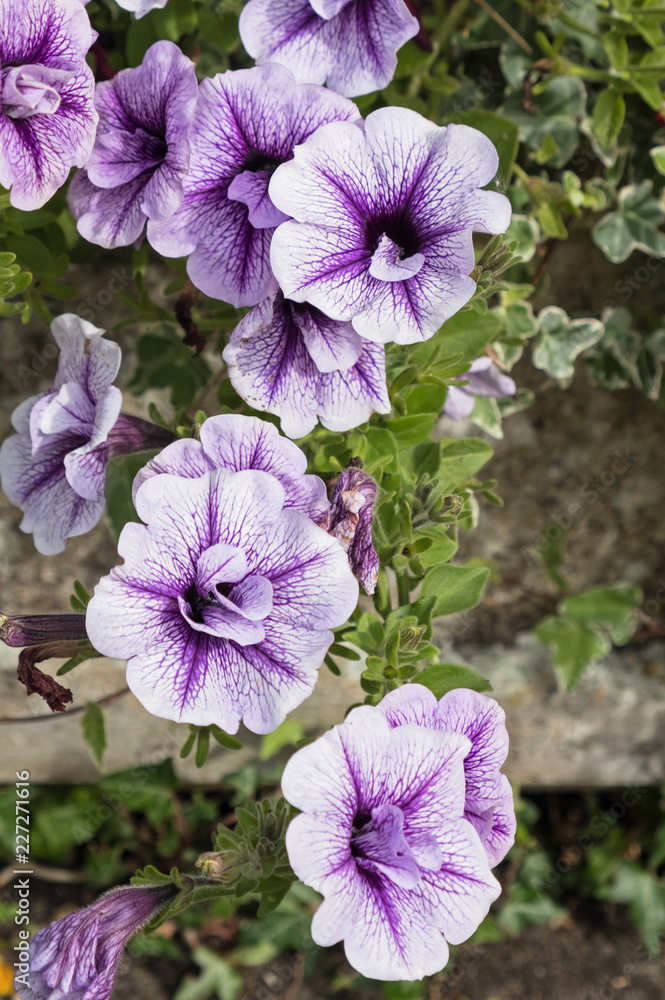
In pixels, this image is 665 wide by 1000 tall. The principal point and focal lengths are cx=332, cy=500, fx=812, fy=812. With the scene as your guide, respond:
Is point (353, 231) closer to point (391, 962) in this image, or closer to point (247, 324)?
point (247, 324)

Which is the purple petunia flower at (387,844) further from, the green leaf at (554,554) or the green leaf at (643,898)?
the green leaf at (643,898)

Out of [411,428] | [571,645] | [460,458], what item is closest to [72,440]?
[411,428]

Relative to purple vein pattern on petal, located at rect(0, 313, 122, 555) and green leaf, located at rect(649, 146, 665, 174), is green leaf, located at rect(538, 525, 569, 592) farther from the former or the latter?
purple vein pattern on petal, located at rect(0, 313, 122, 555)

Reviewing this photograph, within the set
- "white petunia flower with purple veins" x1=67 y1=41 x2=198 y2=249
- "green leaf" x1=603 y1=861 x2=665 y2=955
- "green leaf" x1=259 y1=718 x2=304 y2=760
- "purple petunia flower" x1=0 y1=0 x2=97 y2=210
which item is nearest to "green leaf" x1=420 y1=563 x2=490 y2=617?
"white petunia flower with purple veins" x1=67 y1=41 x2=198 y2=249

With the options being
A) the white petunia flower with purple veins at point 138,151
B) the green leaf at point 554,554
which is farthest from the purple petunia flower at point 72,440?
the green leaf at point 554,554

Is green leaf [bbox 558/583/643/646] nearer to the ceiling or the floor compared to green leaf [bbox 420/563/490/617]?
nearer to the floor

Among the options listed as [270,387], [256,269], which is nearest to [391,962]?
[270,387]
